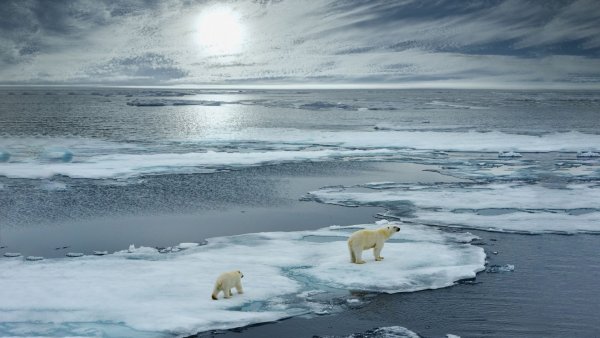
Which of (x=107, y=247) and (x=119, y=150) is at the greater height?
(x=119, y=150)

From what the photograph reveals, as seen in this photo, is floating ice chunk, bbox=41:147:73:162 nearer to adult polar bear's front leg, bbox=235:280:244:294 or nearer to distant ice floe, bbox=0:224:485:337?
distant ice floe, bbox=0:224:485:337

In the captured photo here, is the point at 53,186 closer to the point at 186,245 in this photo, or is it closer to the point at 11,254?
the point at 11,254

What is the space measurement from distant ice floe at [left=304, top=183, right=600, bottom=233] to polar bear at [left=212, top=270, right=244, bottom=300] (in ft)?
21.5

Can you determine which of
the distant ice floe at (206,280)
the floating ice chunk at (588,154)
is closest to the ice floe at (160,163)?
the floating ice chunk at (588,154)

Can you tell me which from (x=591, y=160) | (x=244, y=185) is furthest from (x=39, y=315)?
(x=591, y=160)

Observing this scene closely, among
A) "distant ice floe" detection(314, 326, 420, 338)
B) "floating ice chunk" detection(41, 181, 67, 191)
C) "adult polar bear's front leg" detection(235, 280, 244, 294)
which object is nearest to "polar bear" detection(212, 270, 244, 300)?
"adult polar bear's front leg" detection(235, 280, 244, 294)

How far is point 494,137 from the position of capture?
3591cm

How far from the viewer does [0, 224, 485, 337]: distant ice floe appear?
348 inches

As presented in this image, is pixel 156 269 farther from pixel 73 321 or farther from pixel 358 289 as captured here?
pixel 358 289

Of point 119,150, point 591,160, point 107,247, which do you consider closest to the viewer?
point 107,247

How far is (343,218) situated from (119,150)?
17277mm

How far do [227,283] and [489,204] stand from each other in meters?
9.49

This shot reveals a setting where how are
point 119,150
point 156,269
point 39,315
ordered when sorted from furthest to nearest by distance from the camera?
point 119,150, point 156,269, point 39,315

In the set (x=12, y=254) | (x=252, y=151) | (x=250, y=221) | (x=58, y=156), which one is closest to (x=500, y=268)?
(x=250, y=221)
